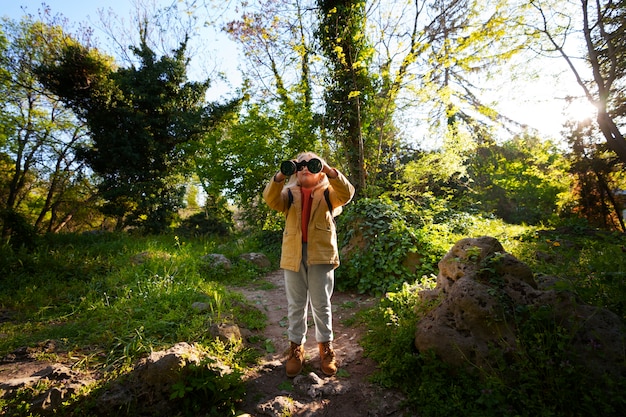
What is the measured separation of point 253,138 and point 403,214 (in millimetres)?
5234

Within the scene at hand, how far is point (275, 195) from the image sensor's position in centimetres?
267

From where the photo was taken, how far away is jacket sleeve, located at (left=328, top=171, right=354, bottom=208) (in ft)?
8.63

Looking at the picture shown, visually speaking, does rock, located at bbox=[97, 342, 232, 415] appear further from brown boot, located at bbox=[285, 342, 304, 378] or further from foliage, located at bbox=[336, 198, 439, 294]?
foliage, located at bbox=[336, 198, 439, 294]

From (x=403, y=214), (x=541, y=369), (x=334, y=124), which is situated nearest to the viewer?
(x=541, y=369)

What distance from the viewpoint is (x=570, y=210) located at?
11555mm

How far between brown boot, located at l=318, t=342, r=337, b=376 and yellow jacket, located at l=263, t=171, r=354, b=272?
79 centimetres

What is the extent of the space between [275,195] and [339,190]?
0.61 m

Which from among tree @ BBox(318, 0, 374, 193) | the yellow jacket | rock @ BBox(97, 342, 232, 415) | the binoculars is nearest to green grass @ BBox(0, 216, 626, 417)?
rock @ BBox(97, 342, 232, 415)

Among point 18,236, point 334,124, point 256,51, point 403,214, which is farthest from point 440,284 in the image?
point 256,51

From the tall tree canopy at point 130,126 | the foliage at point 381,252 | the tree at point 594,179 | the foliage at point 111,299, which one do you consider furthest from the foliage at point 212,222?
the tree at point 594,179

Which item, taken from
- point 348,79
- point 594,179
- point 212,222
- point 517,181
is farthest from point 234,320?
point 517,181

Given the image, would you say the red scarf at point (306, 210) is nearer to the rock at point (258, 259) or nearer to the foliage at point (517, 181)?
the rock at point (258, 259)

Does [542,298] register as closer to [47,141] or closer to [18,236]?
[18,236]

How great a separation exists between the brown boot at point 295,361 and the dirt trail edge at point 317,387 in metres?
0.06
